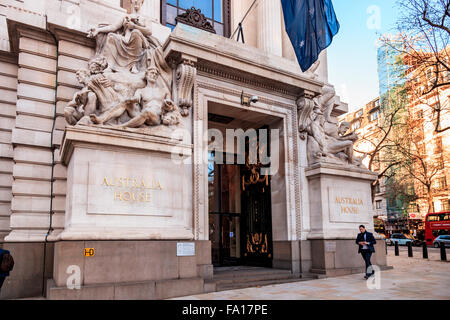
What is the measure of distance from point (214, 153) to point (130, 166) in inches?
284

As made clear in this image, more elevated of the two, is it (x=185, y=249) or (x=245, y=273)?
(x=185, y=249)

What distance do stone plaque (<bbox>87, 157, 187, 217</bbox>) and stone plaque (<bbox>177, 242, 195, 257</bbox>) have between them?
92 centimetres

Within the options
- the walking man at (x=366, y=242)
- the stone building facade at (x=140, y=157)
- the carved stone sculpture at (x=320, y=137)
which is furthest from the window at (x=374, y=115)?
the walking man at (x=366, y=242)

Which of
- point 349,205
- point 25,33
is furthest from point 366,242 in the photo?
point 25,33

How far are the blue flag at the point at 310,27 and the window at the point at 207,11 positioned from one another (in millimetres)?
4995

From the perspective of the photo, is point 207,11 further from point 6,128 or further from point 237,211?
point 6,128

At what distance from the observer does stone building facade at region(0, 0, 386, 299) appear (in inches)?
382

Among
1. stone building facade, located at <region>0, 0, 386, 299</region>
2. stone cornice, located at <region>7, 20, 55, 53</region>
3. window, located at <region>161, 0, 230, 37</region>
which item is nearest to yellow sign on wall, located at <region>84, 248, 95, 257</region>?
stone building facade, located at <region>0, 0, 386, 299</region>

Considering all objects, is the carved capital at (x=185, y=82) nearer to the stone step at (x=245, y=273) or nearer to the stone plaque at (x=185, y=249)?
the stone plaque at (x=185, y=249)

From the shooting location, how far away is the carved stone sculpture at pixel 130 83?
10.5 meters

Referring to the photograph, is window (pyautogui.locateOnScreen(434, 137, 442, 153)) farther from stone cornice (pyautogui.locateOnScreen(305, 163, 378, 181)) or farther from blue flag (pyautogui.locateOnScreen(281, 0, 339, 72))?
blue flag (pyautogui.locateOnScreen(281, 0, 339, 72))

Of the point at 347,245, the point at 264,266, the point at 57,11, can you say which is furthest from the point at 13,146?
the point at 347,245

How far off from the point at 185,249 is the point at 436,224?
43.5 metres

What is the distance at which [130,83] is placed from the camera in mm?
11539
